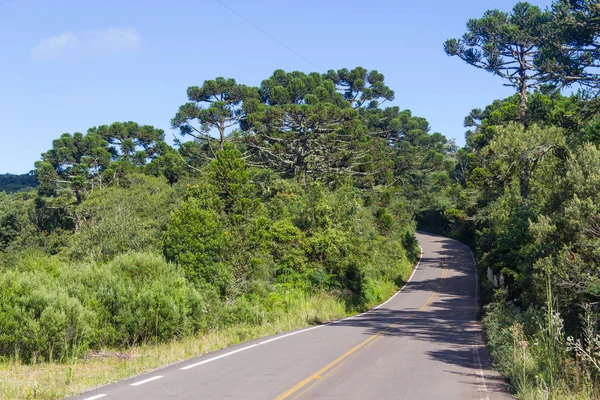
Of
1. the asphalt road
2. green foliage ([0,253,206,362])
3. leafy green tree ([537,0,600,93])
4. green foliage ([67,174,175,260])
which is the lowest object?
the asphalt road

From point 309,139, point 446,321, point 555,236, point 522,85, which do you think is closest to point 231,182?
point 446,321

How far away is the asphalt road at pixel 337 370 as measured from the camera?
857 centimetres

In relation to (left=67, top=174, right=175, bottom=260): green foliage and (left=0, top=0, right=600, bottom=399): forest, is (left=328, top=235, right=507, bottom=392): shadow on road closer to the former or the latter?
(left=0, top=0, right=600, bottom=399): forest

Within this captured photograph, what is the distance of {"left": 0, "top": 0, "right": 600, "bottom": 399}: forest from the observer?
482 inches

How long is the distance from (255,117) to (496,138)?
20256mm

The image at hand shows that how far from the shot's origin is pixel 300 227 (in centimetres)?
3584

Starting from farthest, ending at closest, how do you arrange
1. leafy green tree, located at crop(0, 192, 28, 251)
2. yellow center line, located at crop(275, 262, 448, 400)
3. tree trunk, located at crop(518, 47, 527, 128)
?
leafy green tree, located at crop(0, 192, 28, 251)
tree trunk, located at crop(518, 47, 527, 128)
yellow center line, located at crop(275, 262, 448, 400)

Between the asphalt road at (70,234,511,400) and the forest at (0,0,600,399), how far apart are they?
3.00ft

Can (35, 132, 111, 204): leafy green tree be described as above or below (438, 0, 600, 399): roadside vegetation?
above

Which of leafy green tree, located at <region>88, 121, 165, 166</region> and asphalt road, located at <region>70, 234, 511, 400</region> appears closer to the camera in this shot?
asphalt road, located at <region>70, 234, 511, 400</region>

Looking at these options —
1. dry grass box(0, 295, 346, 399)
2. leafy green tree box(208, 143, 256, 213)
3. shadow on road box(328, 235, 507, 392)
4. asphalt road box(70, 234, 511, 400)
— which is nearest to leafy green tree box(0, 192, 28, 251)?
leafy green tree box(208, 143, 256, 213)

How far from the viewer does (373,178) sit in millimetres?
55062

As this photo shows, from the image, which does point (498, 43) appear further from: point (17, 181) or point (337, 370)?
point (17, 181)

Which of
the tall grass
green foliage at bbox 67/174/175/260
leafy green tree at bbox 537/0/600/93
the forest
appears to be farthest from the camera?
green foliage at bbox 67/174/175/260
